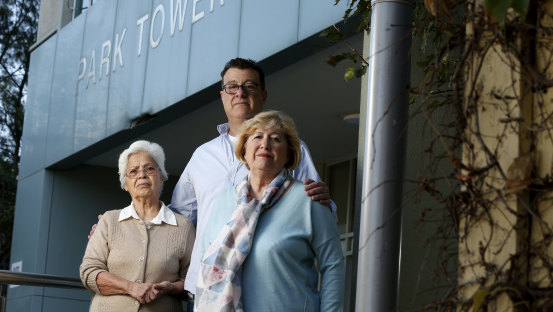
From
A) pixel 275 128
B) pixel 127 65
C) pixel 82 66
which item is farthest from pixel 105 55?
pixel 275 128

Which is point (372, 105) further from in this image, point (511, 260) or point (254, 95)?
point (254, 95)

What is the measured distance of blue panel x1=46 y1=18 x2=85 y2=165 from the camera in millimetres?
11516

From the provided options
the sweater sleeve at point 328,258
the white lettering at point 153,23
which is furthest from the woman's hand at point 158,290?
the white lettering at point 153,23

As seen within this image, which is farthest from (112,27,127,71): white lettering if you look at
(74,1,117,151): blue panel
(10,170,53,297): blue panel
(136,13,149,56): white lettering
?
(10,170,53,297): blue panel

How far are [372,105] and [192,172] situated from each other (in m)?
2.16

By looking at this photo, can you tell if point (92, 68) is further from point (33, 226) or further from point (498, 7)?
point (498, 7)

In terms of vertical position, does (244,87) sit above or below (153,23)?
below

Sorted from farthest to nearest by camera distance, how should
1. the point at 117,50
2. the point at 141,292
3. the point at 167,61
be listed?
the point at 117,50
the point at 167,61
the point at 141,292

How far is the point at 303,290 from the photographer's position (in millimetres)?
3750

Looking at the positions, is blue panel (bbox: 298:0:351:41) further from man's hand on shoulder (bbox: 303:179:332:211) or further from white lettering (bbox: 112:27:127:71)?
white lettering (bbox: 112:27:127:71)

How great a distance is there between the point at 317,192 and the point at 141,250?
1323 millimetres

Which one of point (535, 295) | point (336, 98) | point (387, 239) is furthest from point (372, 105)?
point (336, 98)

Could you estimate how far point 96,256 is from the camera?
16.1ft

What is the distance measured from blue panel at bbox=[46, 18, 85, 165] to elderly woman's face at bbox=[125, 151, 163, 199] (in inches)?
257
